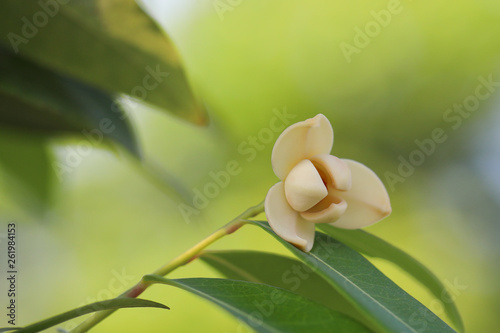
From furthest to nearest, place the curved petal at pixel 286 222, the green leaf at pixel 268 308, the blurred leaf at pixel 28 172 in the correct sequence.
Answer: the blurred leaf at pixel 28 172 < the curved petal at pixel 286 222 < the green leaf at pixel 268 308

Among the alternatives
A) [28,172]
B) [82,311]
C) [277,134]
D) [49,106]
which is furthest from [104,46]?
[277,134]

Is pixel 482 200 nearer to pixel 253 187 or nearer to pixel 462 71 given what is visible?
pixel 462 71

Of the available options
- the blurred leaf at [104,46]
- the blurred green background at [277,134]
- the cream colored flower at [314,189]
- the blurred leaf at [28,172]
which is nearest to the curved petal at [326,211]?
the cream colored flower at [314,189]

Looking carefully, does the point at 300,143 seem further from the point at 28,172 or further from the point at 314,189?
the point at 28,172

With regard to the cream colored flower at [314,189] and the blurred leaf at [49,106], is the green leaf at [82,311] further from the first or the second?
the blurred leaf at [49,106]

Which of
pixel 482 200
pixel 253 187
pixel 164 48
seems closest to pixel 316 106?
pixel 253 187

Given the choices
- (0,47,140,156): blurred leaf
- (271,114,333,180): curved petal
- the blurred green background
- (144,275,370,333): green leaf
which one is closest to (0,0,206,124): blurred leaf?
(0,47,140,156): blurred leaf

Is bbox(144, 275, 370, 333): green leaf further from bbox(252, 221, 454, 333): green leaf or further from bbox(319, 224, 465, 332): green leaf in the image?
bbox(319, 224, 465, 332): green leaf
